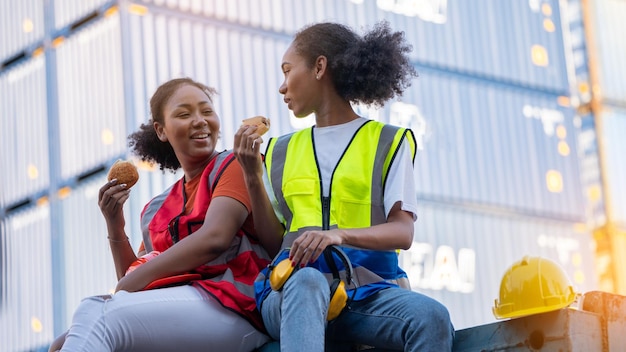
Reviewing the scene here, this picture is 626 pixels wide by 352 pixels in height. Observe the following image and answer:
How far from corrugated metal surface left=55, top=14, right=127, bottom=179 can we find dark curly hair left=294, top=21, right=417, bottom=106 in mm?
18477

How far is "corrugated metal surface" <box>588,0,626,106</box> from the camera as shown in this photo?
98.6ft

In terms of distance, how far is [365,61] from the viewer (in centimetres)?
563

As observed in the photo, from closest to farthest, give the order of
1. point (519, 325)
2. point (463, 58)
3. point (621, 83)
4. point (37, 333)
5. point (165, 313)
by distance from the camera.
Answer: point (519, 325), point (165, 313), point (37, 333), point (463, 58), point (621, 83)

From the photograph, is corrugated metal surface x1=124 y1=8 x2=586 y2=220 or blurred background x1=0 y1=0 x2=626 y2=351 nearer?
corrugated metal surface x1=124 y1=8 x2=586 y2=220

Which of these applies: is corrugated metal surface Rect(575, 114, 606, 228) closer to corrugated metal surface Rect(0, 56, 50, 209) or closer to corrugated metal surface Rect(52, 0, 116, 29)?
corrugated metal surface Rect(52, 0, 116, 29)

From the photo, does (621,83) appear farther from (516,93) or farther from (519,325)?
(519,325)

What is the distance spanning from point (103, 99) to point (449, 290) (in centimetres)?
793

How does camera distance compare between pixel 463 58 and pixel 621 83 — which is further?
pixel 621 83

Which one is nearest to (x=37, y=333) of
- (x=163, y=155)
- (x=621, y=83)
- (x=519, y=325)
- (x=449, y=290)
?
(x=449, y=290)

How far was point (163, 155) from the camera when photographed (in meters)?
6.33

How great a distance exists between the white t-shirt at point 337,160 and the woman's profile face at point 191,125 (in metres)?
0.41

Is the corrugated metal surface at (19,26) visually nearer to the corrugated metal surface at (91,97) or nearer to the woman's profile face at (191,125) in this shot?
the corrugated metal surface at (91,97)

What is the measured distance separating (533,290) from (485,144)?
23.4 metres

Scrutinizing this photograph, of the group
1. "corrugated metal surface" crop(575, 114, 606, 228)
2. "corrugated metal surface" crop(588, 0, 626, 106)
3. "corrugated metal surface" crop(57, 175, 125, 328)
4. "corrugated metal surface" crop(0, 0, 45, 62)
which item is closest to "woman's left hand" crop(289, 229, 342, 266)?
"corrugated metal surface" crop(57, 175, 125, 328)
